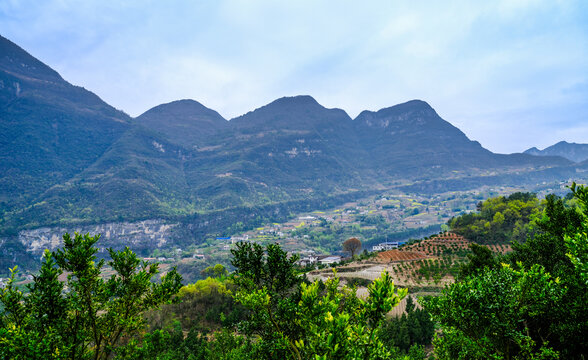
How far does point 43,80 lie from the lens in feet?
539

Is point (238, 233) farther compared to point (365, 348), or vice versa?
point (238, 233)

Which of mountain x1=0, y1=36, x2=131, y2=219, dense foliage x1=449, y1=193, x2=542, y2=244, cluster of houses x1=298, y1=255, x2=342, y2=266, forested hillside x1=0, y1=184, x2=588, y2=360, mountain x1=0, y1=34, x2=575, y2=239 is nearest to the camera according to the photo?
forested hillside x1=0, y1=184, x2=588, y2=360

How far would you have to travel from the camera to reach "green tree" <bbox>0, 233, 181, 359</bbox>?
5484mm

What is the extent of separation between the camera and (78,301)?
608cm

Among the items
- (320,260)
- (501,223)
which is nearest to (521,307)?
(501,223)

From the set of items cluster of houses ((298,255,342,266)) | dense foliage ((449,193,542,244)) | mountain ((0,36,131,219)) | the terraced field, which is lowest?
cluster of houses ((298,255,342,266))

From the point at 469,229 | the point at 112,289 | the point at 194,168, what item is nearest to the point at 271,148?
the point at 194,168

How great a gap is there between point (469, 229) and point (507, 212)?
726cm

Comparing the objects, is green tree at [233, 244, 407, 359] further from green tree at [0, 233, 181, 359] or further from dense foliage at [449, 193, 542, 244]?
dense foliage at [449, 193, 542, 244]

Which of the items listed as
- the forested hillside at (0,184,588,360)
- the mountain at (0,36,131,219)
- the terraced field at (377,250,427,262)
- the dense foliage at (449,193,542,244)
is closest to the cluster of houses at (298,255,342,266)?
the terraced field at (377,250,427,262)

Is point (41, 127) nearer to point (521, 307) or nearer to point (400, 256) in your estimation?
point (400, 256)

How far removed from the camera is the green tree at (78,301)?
5484mm

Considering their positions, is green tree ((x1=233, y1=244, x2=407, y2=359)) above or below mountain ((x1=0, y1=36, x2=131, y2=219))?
below

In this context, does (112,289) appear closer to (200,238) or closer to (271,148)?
(200,238)
